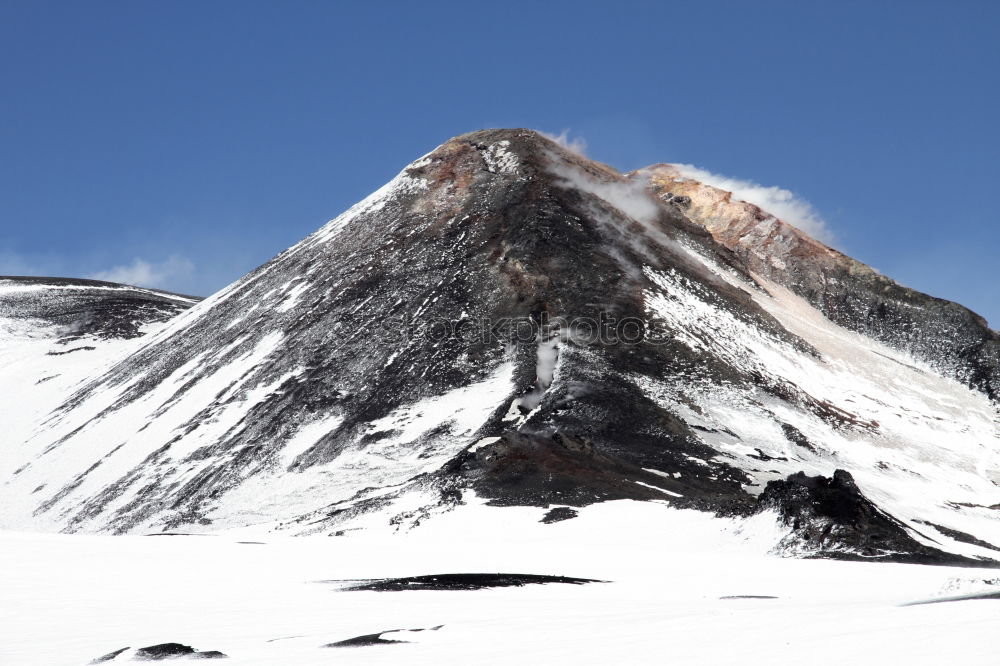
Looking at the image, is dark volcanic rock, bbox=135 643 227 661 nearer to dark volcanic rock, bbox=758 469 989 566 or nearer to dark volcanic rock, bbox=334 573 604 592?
dark volcanic rock, bbox=334 573 604 592

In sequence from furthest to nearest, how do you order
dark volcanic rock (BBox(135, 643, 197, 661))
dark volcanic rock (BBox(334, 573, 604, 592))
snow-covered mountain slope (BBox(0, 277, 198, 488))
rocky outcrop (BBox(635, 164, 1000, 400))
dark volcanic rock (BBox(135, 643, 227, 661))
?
rocky outcrop (BBox(635, 164, 1000, 400)) → snow-covered mountain slope (BBox(0, 277, 198, 488)) → dark volcanic rock (BBox(334, 573, 604, 592)) → dark volcanic rock (BBox(135, 643, 197, 661)) → dark volcanic rock (BBox(135, 643, 227, 661))

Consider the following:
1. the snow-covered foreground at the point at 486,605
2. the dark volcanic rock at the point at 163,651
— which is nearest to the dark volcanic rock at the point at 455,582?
the snow-covered foreground at the point at 486,605

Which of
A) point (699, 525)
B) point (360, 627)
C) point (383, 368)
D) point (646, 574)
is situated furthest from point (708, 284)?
point (360, 627)

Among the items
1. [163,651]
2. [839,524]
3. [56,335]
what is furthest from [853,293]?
[163,651]

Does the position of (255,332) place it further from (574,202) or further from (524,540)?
(524,540)

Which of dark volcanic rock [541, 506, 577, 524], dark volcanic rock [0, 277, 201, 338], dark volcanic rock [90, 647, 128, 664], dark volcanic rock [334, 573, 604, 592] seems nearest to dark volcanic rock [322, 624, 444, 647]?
dark volcanic rock [90, 647, 128, 664]

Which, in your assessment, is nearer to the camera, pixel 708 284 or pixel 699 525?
pixel 699 525
